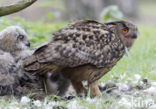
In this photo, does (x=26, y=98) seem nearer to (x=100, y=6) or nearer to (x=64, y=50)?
(x=64, y=50)

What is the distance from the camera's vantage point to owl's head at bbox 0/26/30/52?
5.99m

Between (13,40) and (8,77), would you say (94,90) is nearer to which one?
(8,77)

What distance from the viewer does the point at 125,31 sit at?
5852mm

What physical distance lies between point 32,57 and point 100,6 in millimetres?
13343

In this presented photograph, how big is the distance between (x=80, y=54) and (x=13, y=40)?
59.6 inches

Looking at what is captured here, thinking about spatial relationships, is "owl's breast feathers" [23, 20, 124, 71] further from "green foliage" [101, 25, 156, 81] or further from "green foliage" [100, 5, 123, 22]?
"green foliage" [100, 5, 123, 22]

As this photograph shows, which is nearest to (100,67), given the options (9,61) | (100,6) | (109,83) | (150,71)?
(109,83)

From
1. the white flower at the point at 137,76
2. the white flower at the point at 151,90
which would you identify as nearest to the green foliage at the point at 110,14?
the white flower at the point at 137,76

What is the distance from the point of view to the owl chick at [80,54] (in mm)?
5141

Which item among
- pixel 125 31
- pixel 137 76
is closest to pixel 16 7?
pixel 125 31

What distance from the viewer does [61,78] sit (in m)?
5.64

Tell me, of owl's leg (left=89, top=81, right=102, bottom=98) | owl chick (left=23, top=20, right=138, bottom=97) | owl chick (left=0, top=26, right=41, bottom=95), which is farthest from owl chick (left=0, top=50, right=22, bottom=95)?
owl's leg (left=89, top=81, right=102, bottom=98)

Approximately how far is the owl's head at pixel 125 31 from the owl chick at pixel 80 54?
0.17m

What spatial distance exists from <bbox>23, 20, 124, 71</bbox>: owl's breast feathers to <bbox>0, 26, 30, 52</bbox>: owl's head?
2.69 ft
